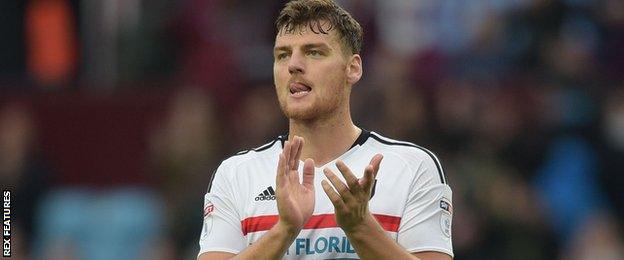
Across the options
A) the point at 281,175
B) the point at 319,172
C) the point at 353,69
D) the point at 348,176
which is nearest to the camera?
the point at 348,176

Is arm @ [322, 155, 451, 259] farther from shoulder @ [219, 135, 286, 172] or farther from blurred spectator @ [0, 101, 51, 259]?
blurred spectator @ [0, 101, 51, 259]

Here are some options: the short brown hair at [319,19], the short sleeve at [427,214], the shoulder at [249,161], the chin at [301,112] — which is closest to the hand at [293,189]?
the chin at [301,112]

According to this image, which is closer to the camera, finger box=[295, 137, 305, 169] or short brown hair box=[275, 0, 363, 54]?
finger box=[295, 137, 305, 169]

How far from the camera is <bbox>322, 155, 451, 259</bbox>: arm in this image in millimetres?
7336

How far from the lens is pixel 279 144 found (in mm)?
8508

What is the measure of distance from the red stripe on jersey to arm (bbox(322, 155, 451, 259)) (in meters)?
0.46

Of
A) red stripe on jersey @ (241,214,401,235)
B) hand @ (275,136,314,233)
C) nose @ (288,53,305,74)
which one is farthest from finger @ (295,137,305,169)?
nose @ (288,53,305,74)

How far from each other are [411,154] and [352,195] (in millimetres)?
979

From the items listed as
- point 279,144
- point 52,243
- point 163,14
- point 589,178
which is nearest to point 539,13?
point 589,178

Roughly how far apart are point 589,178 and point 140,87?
15.9ft

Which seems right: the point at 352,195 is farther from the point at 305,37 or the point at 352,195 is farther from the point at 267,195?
the point at 305,37

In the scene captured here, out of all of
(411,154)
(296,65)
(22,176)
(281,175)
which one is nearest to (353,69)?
(296,65)

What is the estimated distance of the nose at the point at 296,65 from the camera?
8086mm

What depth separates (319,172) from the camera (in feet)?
27.1
